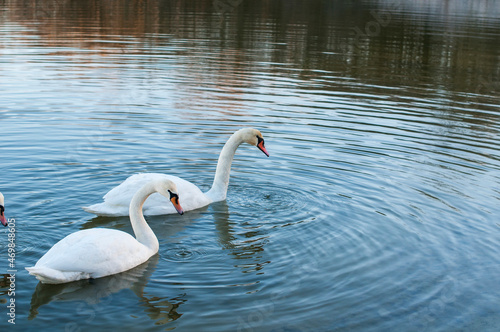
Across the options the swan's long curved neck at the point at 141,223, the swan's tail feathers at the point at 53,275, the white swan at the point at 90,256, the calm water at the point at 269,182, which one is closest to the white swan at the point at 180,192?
the calm water at the point at 269,182

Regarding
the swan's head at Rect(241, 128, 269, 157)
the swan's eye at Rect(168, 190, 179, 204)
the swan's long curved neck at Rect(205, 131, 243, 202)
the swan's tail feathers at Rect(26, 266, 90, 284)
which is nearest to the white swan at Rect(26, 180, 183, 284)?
the swan's tail feathers at Rect(26, 266, 90, 284)

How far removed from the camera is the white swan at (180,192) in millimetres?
10547

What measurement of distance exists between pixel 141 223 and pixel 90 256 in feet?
4.09

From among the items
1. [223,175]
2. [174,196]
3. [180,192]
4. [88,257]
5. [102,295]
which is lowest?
[102,295]

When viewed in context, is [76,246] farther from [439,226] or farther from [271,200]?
[439,226]

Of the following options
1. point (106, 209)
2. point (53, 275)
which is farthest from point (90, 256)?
point (106, 209)

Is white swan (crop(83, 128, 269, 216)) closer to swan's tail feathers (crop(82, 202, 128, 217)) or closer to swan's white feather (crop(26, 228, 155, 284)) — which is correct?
swan's tail feathers (crop(82, 202, 128, 217))

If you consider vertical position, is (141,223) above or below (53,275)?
above

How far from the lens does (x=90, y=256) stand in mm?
8328

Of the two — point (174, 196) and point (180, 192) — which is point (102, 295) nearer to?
point (174, 196)

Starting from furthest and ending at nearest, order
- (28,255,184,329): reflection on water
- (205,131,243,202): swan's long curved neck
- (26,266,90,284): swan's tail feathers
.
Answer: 1. (205,131,243,202): swan's long curved neck
2. (26,266,90,284): swan's tail feathers
3. (28,255,184,329): reflection on water

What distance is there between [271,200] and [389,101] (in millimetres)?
10295

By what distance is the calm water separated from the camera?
8070mm

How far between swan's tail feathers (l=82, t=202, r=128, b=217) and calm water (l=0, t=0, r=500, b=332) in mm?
208
